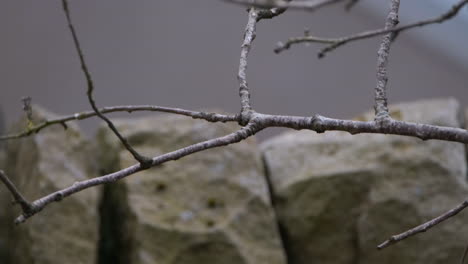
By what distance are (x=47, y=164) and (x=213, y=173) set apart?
0.61m

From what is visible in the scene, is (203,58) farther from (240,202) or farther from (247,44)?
(247,44)

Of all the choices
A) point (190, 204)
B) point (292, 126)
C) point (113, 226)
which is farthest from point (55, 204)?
point (292, 126)

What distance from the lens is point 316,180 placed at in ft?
7.63

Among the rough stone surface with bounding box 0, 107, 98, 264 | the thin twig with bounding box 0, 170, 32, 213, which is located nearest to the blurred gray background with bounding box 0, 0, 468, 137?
the rough stone surface with bounding box 0, 107, 98, 264

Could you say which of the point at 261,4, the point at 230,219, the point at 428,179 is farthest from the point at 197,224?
the point at 261,4

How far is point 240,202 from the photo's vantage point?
2299 millimetres

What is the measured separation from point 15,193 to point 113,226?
164 centimetres

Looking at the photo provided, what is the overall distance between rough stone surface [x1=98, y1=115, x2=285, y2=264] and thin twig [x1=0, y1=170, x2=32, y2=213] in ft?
4.61

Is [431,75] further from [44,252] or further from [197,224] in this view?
[44,252]

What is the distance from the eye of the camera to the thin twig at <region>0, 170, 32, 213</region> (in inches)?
30.1

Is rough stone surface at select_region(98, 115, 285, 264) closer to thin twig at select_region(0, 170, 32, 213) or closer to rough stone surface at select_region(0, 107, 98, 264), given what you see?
rough stone surface at select_region(0, 107, 98, 264)

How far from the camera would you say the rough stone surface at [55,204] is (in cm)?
217

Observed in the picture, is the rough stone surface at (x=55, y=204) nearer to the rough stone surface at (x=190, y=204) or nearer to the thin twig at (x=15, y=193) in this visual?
the rough stone surface at (x=190, y=204)

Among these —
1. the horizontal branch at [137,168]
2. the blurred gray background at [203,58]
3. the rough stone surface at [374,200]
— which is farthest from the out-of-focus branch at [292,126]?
the blurred gray background at [203,58]
